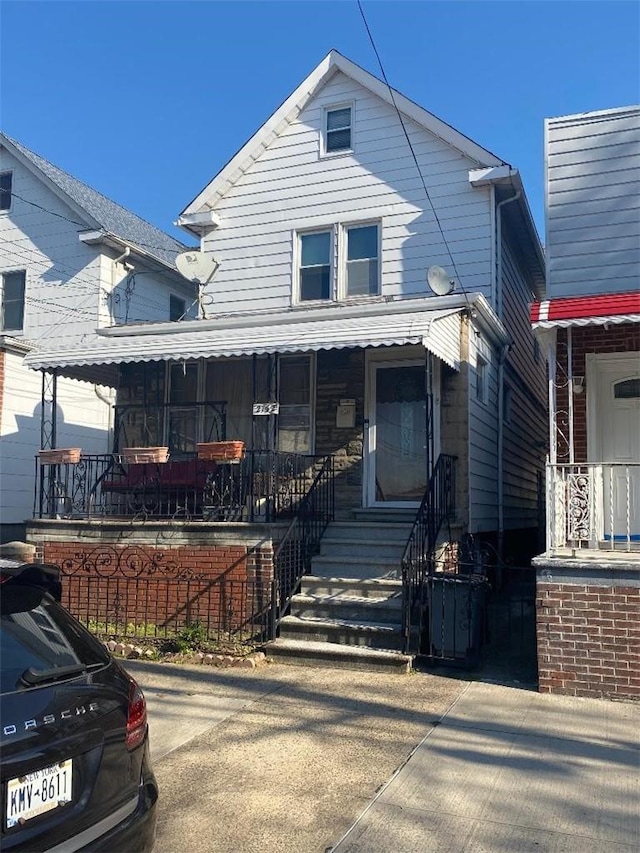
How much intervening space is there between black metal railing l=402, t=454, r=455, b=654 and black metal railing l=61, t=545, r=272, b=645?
1.68 metres

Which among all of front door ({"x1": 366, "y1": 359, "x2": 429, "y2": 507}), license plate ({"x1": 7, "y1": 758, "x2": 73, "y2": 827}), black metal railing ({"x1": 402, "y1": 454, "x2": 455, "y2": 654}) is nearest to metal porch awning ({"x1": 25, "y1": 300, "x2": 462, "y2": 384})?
front door ({"x1": 366, "y1": 359, "x2": 429, "y2": 507})

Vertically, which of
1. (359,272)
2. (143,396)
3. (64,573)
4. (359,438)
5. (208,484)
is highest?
(359,272)

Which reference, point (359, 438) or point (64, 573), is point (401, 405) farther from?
point (64, 573)

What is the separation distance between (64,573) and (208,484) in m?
2.15

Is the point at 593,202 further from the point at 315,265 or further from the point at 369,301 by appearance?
the point at 315,265

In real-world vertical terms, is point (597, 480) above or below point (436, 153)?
below

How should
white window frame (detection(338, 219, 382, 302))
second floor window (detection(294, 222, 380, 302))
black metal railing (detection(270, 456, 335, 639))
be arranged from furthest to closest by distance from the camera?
second floor window (detection(294, 222, 380, 302))
white window frame (detection(338, 219, 382, 302))
black metal railing (detection(270, 456, 335, 639))

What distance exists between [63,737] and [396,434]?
8.36 meters

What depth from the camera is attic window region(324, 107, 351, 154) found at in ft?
44.4

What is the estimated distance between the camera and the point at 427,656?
7.40 m

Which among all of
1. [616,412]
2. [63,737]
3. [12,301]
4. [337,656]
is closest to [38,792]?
[63,737]

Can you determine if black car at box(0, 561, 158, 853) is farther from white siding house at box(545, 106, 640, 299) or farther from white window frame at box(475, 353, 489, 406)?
white window frame at box(475, 353, 489, 406)

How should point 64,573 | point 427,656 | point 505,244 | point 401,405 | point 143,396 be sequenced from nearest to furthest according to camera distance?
point 427,656 → point 64,573 → point 401,405 → point 143,396 → point 505,244

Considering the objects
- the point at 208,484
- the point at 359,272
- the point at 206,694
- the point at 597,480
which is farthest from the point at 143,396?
the point at 597,480
